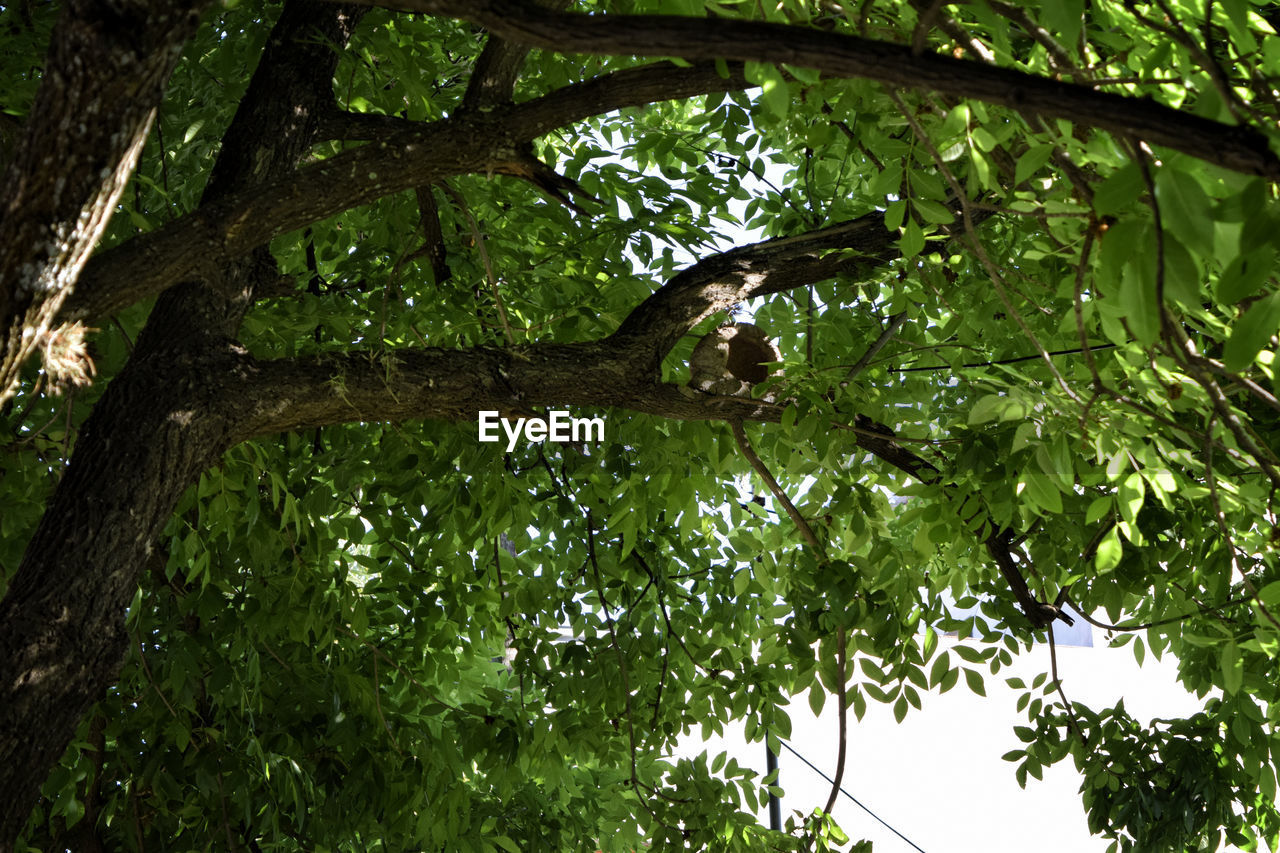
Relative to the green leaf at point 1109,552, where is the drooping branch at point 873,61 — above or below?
below

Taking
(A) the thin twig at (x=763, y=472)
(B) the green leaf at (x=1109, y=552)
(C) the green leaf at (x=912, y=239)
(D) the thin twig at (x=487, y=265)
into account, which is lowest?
(B) the green leaf at (x=1109, y=552)

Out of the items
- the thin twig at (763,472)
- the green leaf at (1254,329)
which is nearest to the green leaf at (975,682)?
the thin twig at (763,472)

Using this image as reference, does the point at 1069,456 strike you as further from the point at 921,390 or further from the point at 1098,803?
the point at 1098,803

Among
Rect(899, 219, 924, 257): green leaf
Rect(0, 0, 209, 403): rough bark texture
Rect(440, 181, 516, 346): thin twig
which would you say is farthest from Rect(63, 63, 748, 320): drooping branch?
Rect(0, 0, 209, 403): rough bark texture

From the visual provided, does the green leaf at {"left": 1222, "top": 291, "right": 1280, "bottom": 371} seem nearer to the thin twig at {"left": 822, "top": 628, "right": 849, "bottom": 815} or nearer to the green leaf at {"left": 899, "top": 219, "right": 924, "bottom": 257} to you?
the green leaf at {"left": 899, "top": 219, "right": 924, "bottom": 257}

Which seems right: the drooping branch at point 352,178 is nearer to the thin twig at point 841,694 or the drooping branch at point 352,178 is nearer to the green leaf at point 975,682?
the thin twig at point 841,694

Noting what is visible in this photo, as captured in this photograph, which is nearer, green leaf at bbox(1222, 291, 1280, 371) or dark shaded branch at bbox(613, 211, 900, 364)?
green leaf at bbox(1222, 291, 1280, 371)

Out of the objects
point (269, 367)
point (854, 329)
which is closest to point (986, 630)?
point (854, 329)

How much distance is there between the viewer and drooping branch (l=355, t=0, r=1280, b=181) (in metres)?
0.75

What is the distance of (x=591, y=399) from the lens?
2.22 meters

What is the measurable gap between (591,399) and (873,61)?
4.55 feet

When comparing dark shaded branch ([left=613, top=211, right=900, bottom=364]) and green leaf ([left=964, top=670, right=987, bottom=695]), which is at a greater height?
dark shaded branch ([left=613, top=211, right=900, bottom=364])

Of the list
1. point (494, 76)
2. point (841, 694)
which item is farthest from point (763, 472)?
point (494, 76)

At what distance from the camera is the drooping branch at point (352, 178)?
173 centimetres
